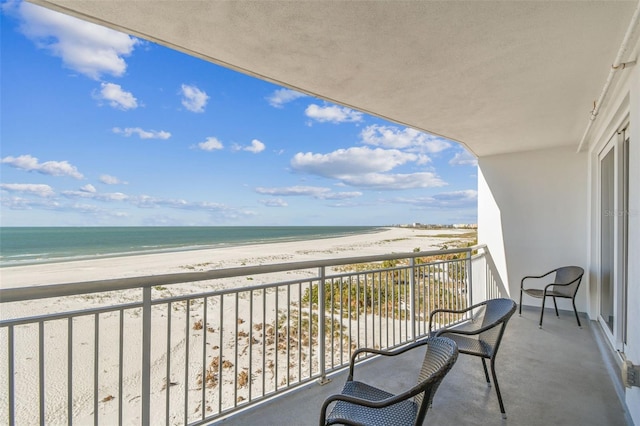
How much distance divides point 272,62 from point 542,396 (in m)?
3.17

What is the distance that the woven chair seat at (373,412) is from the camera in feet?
4.69

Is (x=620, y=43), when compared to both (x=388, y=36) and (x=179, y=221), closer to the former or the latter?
(x=388, y=36)

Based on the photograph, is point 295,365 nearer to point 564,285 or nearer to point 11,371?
point 564,285

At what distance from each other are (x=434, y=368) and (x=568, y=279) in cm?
404

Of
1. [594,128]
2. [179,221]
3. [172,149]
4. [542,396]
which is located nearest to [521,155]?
[594,128]

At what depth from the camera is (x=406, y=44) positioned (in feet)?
6.55

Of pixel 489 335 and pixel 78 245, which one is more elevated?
pixel 489 335

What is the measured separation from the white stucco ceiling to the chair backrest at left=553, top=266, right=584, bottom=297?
2302 millimetres

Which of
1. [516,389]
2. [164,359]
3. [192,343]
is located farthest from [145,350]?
[192,343]

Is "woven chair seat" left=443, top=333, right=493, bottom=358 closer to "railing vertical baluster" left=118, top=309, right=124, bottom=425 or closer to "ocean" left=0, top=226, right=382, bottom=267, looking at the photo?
"railing vertical baluster" left=118, top=309, right=124, bottom=425

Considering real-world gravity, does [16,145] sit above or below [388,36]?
above

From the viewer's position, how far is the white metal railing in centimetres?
157

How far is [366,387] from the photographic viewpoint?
1.65m

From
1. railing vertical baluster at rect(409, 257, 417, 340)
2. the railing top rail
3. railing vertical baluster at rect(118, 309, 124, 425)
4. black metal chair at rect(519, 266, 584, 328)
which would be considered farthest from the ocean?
black metal chair at rect(519, 266, 584, 328)
